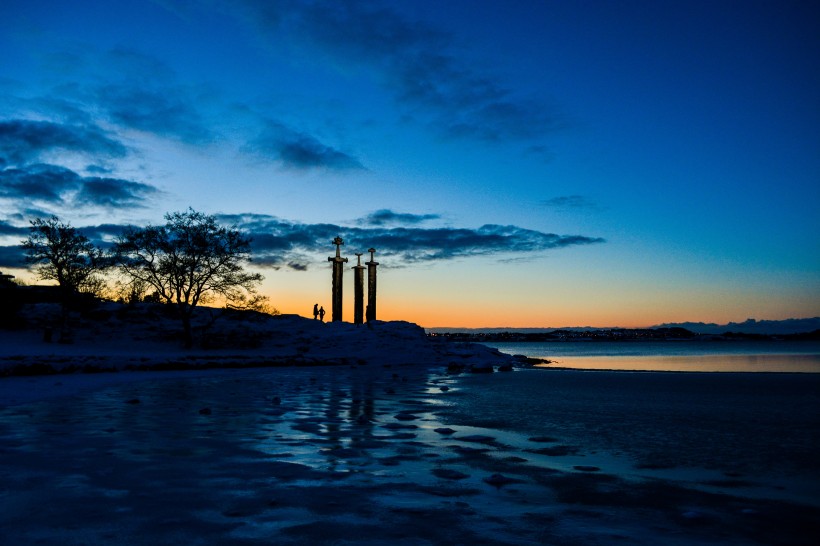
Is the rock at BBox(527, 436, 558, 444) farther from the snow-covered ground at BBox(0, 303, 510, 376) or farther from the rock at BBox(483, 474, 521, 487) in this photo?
the snow-covered ground at BBox(0, 303, 510, 376)

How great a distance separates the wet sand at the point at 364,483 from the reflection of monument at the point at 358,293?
37.4 metres

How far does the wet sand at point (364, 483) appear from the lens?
4.23 meters

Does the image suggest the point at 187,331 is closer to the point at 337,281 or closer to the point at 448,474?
the point at 337,281

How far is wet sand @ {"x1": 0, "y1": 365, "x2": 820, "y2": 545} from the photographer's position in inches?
166

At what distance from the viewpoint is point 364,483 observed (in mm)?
5609

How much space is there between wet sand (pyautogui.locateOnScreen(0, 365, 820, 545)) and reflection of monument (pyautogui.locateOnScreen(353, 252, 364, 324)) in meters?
37.4

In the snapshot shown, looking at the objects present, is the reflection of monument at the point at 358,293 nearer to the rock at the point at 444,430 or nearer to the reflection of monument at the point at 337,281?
the reflection of monument at the point at 337,281

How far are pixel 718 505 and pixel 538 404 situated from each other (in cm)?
826

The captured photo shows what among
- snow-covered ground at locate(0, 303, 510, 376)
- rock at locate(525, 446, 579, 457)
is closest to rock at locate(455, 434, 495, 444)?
rock at locate(525, 446, 579, 457)

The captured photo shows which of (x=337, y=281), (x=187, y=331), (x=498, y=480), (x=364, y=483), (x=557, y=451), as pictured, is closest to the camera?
(x=364, y=483)

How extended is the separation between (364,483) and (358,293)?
141 feet

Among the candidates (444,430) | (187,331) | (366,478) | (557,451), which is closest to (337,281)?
(187,331)

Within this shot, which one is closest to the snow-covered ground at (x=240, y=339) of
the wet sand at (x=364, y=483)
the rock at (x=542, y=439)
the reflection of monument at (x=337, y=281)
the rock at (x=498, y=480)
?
the reflection of monument at (x=337, y=281)

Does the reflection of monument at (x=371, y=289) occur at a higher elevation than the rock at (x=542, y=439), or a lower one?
higher
